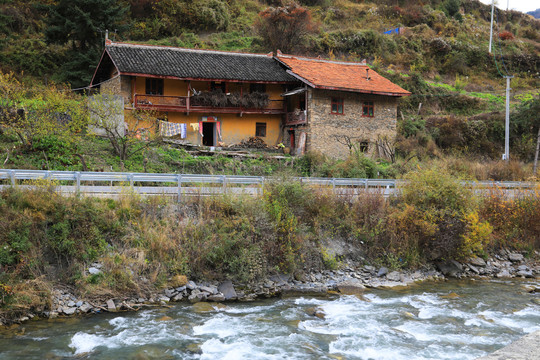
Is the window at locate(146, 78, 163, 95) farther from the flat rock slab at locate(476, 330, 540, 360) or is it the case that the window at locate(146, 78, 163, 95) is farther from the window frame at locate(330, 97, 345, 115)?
the flat rock slab at locate(476, 330, 540, 360)

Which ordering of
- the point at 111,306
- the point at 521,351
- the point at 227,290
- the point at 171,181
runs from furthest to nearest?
the point at 171,181 < the point at 227,290 < the point at 111,306 < the point at 521,351

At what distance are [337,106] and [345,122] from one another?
1303 mm

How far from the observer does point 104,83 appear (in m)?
30.3

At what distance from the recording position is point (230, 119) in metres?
31.2

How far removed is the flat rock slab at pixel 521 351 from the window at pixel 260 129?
1021 inches

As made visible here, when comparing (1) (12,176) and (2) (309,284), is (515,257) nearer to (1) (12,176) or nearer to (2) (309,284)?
(2) (309,284)

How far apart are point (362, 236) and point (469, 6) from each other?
70.1m

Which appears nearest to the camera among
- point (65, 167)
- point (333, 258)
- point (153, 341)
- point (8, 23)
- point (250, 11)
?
point (153, 341)

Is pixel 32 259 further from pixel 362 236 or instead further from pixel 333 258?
pixel 362 236

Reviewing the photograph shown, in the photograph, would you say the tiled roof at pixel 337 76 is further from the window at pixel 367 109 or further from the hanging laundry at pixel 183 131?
the hanging laundry at pixel 183 131

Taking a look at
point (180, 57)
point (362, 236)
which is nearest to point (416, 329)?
point (362, 236)

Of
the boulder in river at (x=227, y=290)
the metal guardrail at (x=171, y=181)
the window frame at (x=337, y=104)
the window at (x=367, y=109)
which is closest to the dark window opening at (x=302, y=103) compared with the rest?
the window frame at (x=337, y=104)

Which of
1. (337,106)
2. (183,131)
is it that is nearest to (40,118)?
(183,131)

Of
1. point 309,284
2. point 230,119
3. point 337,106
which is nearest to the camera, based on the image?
point 309,284
